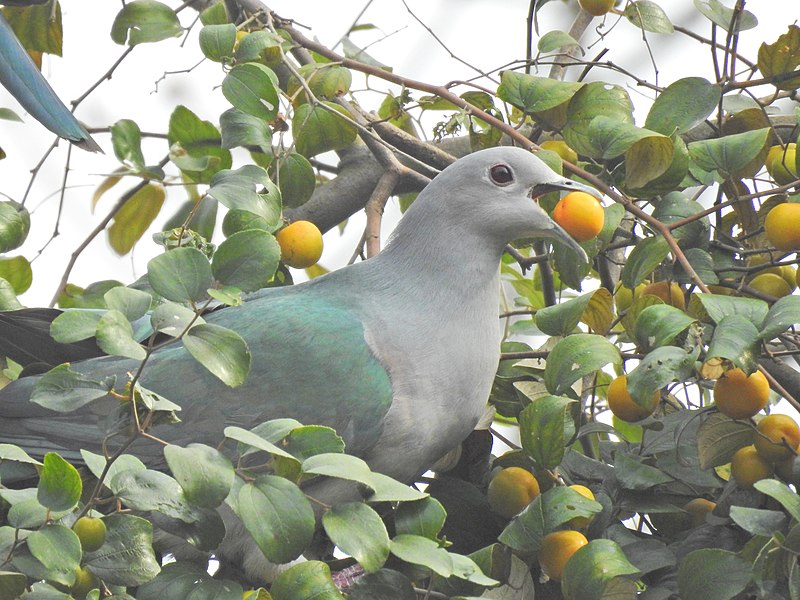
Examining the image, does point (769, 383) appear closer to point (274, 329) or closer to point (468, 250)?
point (468, 250)

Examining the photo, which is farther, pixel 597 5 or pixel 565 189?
pixel 597 5

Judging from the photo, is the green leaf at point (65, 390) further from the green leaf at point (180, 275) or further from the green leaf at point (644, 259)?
the green leaf at point (644, 259)

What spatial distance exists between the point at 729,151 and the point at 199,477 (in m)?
1.25

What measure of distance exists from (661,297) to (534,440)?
49 centimetres

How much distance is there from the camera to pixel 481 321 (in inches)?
90.5

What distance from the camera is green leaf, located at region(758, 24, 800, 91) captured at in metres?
2.28

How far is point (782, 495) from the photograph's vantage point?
5.37ft

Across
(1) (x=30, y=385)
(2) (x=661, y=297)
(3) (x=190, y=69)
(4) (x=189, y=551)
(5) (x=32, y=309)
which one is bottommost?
(4) (x=189, y=551)

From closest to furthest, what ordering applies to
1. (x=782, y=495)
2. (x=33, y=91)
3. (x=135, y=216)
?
(x=782, y=495), (x=33, y=91), (x=135, y=216)

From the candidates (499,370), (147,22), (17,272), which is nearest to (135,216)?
(17,272)

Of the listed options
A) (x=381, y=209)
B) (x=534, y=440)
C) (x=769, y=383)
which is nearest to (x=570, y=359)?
(x=534, y=440)

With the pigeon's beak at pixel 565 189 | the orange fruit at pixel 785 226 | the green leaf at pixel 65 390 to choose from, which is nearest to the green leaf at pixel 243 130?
the pigeon's beak at pixel 565 189

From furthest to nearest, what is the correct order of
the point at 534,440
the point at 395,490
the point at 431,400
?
1. the point at 431,400
2. the point at 534,440
3. the point at 395,490

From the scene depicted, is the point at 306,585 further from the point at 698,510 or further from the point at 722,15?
the point at 722,15
